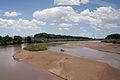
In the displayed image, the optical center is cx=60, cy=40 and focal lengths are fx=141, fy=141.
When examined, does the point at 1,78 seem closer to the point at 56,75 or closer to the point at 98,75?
the point at 56,75

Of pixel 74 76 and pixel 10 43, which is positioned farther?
pixel 10 43

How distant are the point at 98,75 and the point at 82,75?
4.58 feet

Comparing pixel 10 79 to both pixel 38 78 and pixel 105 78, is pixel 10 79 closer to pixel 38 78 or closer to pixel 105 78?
pixel 38 78

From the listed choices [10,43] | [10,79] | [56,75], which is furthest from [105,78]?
[10,43]

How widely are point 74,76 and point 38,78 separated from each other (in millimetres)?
3129

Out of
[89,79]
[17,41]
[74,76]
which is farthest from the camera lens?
[17,41]

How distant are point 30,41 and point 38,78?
2725 inches

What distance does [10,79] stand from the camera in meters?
12.0

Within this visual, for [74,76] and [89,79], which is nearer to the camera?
[89,79]

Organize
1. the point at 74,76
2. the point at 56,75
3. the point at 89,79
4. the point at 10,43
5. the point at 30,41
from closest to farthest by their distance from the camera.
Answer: the point at 89,79
the point at 74,76
the point at 56,75
the point at 10,43
the point at 30,41

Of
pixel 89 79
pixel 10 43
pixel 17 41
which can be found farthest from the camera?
pixel 17 41

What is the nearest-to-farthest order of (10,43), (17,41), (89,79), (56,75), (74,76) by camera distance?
(89,79) < (74,76) < (56,75) < (10,43) < (17,41)

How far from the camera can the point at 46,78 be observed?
40.1 feet

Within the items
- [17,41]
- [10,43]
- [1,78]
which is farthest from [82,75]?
[17,41]
